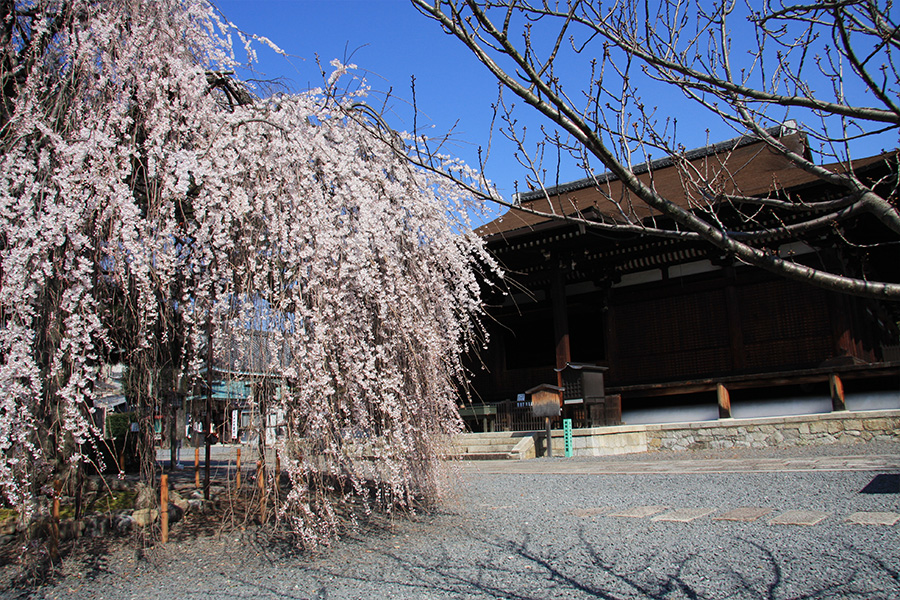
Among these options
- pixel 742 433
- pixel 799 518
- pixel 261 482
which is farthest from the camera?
pixel 742 433

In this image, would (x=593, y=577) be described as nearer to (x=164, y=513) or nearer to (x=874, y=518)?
(x=874, y=518)

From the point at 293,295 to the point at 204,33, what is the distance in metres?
2.64

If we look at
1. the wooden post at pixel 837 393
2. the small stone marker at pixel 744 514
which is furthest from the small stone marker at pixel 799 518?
the wooden post at pixel 837 393

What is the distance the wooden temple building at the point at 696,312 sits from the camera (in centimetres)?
1057

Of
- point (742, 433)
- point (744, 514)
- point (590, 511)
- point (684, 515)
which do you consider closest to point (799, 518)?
point (744, 514)

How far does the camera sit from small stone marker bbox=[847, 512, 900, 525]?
4328 millimetres

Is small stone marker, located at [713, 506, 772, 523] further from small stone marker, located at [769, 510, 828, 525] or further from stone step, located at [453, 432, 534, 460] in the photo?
stone step, located at [453, 432, 534, 460]

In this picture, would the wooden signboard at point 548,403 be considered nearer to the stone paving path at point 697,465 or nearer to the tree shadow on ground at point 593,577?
the stone paving path at point 697,465

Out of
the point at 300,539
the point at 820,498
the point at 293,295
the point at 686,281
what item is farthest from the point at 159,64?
the point at 686,281

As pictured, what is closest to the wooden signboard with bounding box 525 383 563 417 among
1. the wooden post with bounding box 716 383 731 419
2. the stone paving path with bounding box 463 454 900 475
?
the stone paving path with bounding box 463 454 900 475

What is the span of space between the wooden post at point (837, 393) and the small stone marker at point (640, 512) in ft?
21.0

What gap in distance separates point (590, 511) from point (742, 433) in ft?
20.7

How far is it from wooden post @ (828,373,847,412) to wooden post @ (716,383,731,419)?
5.47ft

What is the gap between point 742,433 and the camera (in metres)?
10.6
